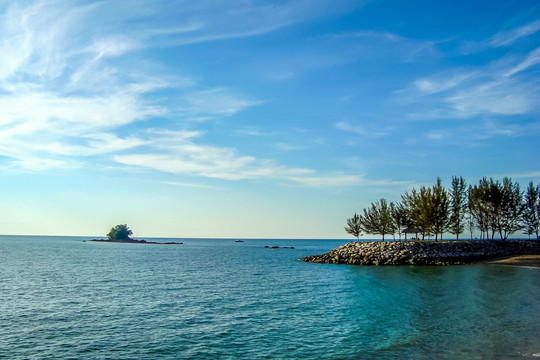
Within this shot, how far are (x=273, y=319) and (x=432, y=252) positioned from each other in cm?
5631

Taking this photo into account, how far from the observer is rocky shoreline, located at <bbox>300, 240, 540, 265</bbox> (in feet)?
237

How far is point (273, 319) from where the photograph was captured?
2773 cm

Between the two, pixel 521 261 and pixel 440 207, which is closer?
pixel 521 261

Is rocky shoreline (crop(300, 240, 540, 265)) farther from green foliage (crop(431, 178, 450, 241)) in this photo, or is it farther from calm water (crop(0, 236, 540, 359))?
calm water (crop(0, 236, 540, 359))

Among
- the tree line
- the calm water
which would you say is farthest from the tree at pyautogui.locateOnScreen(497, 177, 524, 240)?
the calm water

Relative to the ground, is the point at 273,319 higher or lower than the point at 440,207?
lower

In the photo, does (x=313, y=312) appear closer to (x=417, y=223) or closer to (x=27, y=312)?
(x=27, y=312)

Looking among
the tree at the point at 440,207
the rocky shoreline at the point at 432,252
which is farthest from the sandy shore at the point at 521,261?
the tree at the point at 440,207

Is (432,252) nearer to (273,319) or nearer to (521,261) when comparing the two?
(521,261)

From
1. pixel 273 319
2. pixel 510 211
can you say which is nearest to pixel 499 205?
pixel 510 211

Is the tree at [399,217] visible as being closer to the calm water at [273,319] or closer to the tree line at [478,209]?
the tree line at [478,209]

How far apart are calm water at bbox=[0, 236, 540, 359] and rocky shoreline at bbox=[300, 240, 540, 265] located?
24.9 metres

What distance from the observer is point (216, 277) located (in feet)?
182

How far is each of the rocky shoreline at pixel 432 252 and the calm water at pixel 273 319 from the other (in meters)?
24.9
